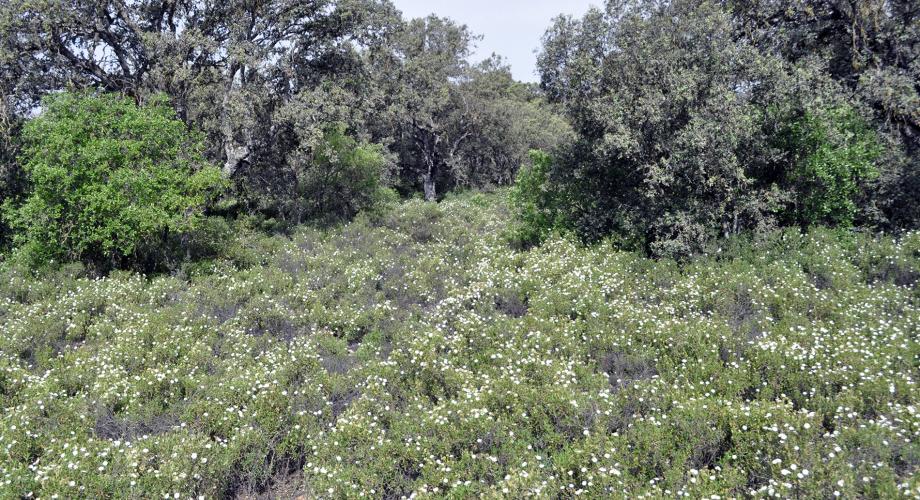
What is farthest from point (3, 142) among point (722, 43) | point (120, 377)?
point (722, 43)

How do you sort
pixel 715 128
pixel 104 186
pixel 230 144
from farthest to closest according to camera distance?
pixel 230 144 < pixel 104 186 < pixel 715 128

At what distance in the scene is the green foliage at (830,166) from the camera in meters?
11.8

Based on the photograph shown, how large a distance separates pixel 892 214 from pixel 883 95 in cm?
286

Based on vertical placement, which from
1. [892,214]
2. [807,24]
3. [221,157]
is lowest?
[892,214]

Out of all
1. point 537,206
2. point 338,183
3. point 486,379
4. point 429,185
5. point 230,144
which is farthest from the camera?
point 429,185

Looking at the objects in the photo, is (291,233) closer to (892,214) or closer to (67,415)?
(67,415)

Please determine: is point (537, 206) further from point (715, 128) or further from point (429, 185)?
point (429, 185)

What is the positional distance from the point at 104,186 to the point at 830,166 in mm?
15842

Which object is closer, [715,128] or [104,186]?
[715,128]

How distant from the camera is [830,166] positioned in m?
11.8

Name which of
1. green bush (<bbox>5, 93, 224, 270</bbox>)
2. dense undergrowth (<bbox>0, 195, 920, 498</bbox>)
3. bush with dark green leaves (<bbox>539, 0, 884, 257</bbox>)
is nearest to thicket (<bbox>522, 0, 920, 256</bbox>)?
bush with dark green leaves (<bbox>539, 0, 884, 257</bbox>)

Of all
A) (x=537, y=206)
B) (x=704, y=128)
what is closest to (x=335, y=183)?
(x=537, y=206)

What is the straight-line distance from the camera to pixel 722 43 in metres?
11.8

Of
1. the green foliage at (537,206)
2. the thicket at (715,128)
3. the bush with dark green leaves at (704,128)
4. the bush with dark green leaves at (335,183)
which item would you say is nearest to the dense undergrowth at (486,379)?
the bush with dark green leaves at (704,128)
